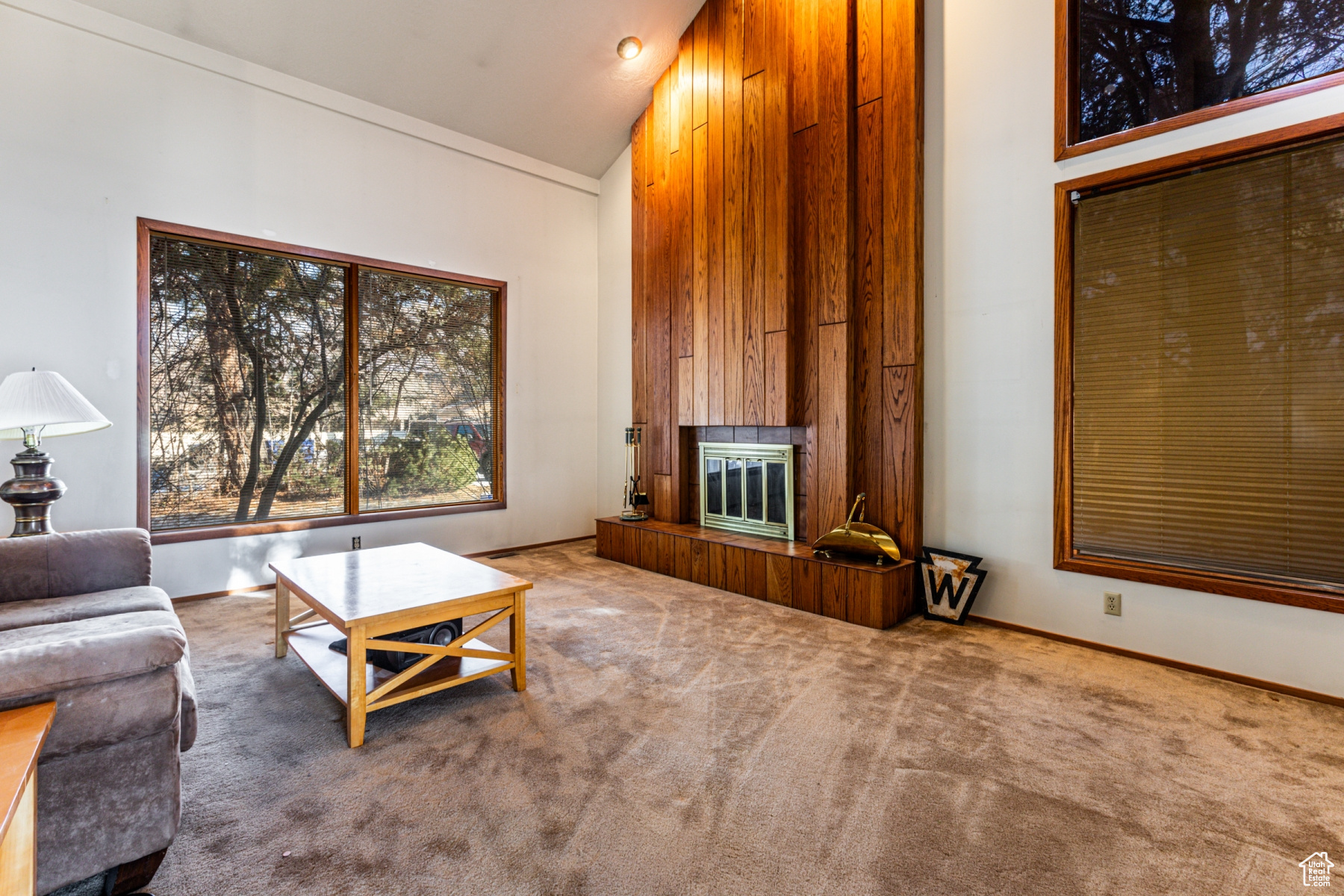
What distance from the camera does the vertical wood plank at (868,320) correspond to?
3.47 m

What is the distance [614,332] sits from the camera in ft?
18.2

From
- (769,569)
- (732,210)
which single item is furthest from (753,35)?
(769,569)

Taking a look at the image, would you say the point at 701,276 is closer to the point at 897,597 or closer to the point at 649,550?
the point at 649,550

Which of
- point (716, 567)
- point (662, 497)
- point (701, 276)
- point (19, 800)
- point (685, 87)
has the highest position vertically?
point (685, 87)

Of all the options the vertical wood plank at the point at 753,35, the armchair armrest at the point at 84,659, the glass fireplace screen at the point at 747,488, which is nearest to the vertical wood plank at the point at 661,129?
the vertical wood plank at the point at 753,35

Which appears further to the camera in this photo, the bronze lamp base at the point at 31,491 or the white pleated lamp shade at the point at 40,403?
the bronze lamp base at the point at 31,491

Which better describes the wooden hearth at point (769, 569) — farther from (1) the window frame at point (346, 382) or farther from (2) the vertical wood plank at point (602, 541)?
(1) the window frame at point (346, 382)

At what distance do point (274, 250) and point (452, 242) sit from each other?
1.23 metres

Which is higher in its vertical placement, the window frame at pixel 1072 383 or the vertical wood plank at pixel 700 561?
the window frame at pixel 1072 383

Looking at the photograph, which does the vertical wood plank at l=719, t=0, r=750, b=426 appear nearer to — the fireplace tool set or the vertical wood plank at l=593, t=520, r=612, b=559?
the fireplace tool set

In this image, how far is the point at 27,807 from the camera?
1.02m

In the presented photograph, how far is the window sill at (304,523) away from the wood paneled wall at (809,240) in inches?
67.0

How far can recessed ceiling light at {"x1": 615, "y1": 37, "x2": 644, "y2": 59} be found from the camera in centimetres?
435

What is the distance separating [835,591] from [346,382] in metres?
3.57
